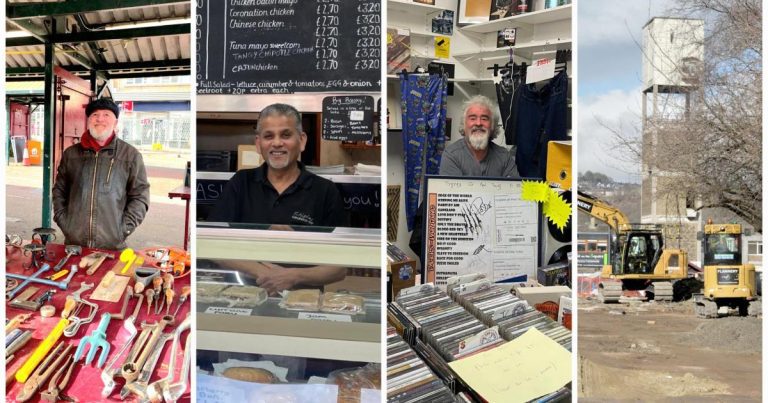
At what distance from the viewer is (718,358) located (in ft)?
21.3

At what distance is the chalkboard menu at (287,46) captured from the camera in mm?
2150

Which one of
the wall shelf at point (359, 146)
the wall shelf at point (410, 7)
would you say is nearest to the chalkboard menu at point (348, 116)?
the wall shelf at point (359, 146)

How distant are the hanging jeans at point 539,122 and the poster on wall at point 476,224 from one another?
0.29ft

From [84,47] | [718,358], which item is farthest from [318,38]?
[718,358]

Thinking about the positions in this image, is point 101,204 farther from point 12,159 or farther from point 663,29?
point 663,29

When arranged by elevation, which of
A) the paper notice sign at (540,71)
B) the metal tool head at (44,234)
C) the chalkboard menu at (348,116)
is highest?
the paper notice sign at (540,71)

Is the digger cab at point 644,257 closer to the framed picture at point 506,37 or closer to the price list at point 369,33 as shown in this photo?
Answer: the framed picture at point 506,37

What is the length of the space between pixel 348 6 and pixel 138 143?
0.90m

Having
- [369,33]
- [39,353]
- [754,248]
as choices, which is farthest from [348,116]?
[754,248]

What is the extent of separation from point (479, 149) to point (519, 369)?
0.79 metres

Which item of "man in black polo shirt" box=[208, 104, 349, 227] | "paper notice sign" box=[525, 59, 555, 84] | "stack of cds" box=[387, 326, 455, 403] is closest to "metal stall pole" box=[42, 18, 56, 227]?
"man in black polo shirt" box=[208, 104, 349, 227]

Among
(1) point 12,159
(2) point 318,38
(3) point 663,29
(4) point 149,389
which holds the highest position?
(3) point 663,29

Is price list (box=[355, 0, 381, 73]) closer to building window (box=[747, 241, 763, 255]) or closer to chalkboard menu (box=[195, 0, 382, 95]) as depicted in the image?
chalkboard menu (box=[195, 0, 382, 95])

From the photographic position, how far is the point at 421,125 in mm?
2395
